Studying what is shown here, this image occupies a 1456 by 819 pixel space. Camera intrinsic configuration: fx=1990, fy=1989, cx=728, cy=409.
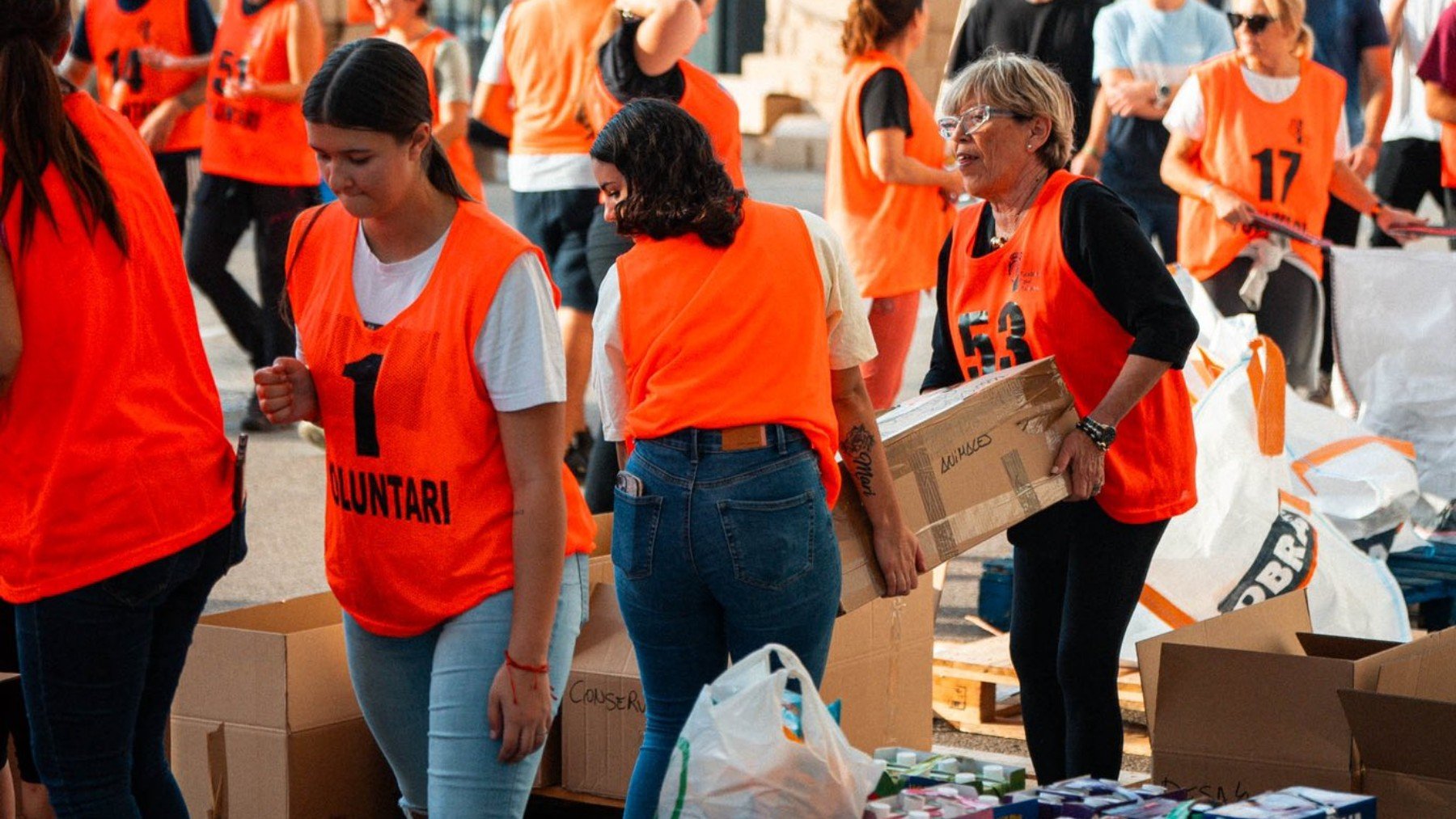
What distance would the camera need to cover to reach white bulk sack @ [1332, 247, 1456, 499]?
6715 millimetres

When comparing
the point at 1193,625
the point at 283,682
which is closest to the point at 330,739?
the point at 283,682

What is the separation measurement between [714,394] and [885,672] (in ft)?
4.97

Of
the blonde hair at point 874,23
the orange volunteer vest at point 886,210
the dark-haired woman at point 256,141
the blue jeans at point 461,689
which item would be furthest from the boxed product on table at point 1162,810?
the dark-haired woman at point 256,141

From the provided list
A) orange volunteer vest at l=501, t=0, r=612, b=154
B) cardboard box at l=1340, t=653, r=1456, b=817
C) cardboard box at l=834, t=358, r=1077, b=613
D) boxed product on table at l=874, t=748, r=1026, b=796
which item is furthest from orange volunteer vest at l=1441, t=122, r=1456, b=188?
boxed product on table at l=874, t=748, r=1026, b=796

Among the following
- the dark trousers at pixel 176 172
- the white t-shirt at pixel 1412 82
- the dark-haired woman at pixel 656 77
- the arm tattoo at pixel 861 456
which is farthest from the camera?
the white t-shirt at pixel 1412 82

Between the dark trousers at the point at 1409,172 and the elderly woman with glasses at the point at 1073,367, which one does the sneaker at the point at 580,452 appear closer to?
the elderly woman with glasses at the point at 1073,367

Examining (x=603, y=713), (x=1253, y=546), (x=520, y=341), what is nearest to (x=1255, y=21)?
(x=1253, y=546)

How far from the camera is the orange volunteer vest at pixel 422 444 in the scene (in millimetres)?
2723

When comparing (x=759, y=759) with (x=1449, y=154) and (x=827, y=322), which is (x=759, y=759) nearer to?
(x=827, y=322)

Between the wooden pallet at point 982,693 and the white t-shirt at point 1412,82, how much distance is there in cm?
436

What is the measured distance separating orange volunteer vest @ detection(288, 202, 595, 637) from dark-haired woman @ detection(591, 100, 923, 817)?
0.45 m

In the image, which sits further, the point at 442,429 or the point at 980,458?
the point at 980,458

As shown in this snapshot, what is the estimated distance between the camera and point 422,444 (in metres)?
2.75

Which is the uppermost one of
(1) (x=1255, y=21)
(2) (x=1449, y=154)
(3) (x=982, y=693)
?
(1) (x=1255, y=21)
